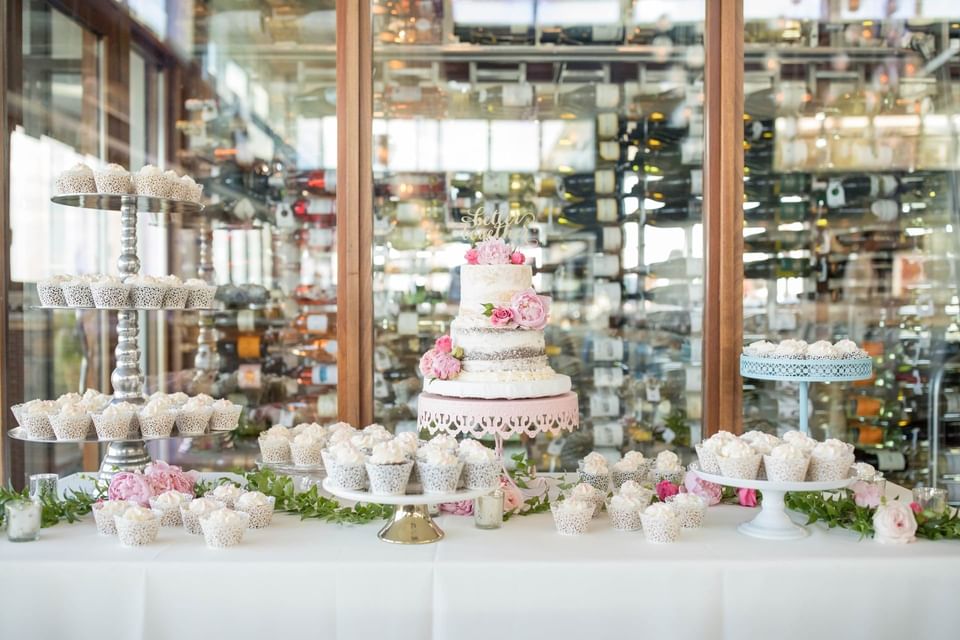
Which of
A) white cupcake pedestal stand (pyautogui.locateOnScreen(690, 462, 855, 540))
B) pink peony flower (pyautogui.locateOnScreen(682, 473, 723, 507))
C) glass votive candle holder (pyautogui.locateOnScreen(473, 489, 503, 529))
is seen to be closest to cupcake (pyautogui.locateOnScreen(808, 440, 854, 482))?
white cupcake pedestal stand (pyautogui.locateOnScreen(690, 462, 855, 540))

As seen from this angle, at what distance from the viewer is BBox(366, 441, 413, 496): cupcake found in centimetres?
204

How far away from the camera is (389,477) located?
205 centimetres

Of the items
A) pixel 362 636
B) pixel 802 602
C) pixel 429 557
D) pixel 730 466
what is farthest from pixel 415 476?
pixel 802 602

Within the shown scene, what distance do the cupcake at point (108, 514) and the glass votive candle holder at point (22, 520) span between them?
5.6 inches

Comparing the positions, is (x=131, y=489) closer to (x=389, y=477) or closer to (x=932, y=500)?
(x=389, y=477)

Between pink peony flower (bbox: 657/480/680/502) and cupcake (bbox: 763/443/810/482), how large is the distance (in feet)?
1.28

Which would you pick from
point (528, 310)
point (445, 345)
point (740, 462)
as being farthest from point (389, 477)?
point (740, 462)

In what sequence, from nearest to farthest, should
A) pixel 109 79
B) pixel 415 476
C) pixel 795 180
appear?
pixel 415 476 < pixel 109 79 < pixel 795 180

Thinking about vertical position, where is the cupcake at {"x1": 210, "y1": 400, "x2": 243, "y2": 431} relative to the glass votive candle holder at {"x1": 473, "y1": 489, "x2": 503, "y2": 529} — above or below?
above

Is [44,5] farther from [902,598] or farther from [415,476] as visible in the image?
[902,598]

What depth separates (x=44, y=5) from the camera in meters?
4.04

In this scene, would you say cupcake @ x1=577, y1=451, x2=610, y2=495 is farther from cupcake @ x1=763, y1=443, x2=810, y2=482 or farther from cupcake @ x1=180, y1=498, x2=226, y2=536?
cupcake @ x1=180, y1=498, x2=226, y2=536

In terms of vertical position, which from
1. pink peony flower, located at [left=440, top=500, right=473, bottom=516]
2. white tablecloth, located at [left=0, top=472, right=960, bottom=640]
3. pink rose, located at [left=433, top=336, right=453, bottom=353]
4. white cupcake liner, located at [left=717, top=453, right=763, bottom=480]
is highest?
pink rose, located at [left=433, top=336, right=453, bottom=353]

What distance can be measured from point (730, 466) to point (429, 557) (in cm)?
80
